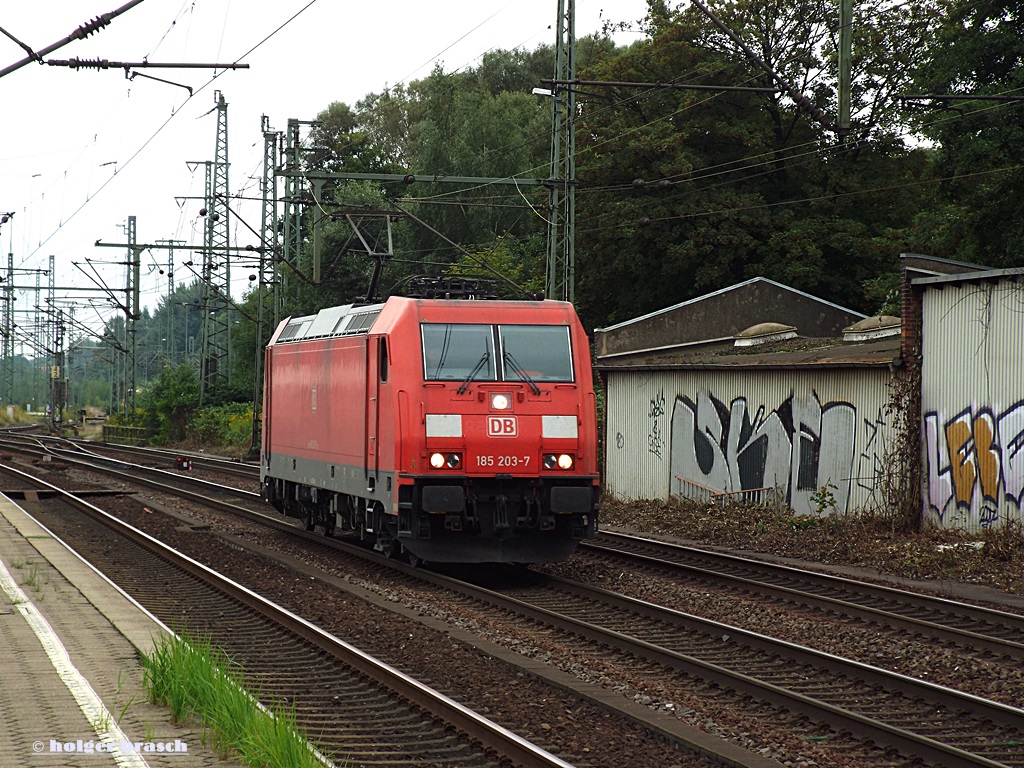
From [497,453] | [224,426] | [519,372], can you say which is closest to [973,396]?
[519,372]

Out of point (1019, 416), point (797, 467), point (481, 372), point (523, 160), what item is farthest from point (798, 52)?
point (481, 372)

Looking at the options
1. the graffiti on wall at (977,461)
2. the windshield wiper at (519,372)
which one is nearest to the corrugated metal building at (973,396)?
the graffiti on wall at (977,461)

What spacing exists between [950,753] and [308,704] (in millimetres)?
4276

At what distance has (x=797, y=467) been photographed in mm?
20781

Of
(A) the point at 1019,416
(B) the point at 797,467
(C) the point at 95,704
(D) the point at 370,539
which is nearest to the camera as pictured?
(C) the point at 95,704

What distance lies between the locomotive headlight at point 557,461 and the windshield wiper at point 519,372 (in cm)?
80

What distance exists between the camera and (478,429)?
14602 millimetres

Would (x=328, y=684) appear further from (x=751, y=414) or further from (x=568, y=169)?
(x=568, y=169)

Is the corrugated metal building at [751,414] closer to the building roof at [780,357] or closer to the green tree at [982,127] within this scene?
the building roof at [780,357]

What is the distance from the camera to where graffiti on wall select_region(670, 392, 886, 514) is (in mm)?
19500

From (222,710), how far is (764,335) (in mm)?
22398

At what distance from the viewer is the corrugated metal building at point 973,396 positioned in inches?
652

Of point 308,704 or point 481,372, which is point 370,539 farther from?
point 308,704

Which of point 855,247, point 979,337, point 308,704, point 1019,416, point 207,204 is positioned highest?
point 207,204
